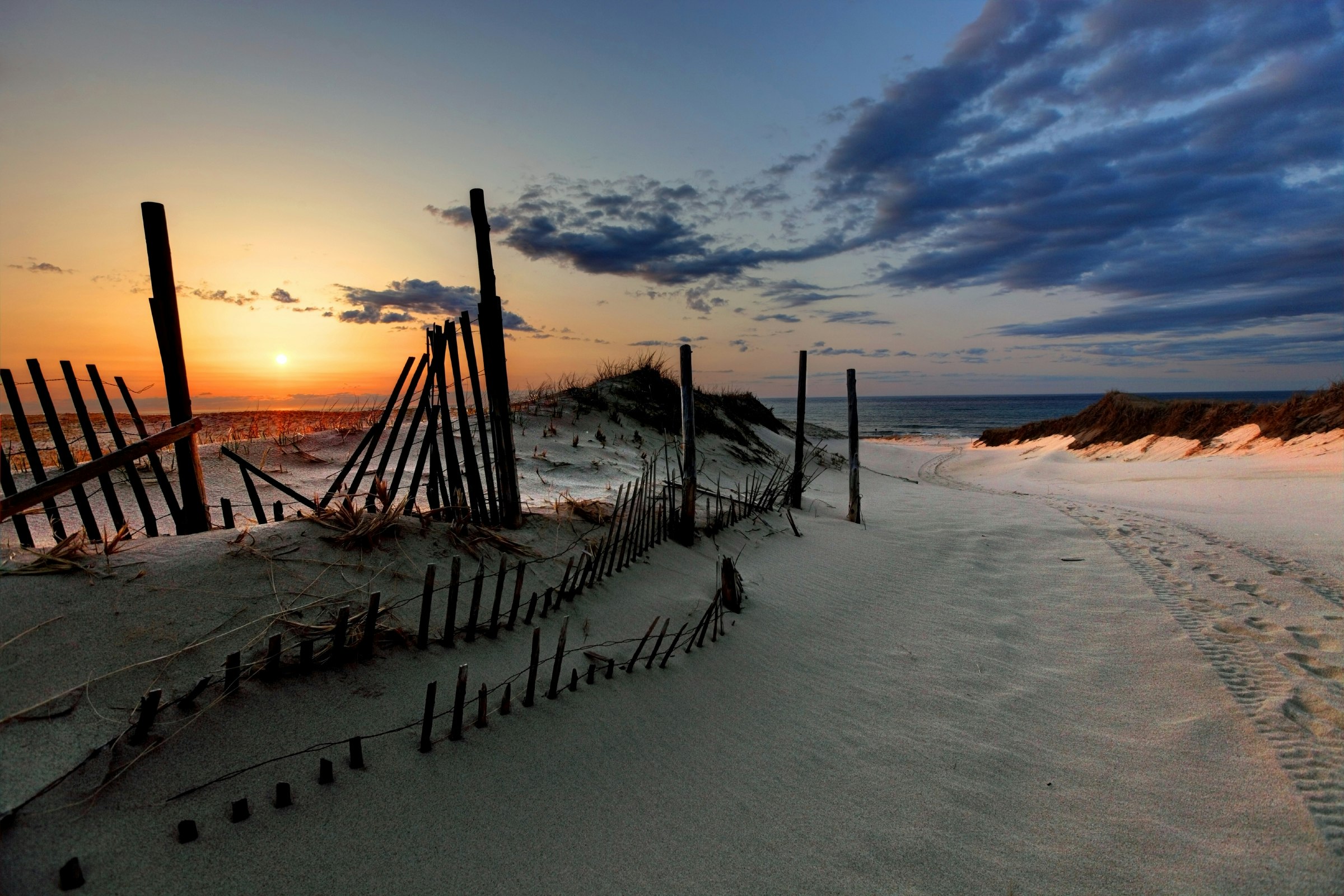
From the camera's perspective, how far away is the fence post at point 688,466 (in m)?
7.49

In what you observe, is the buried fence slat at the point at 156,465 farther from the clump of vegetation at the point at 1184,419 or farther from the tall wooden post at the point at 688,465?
the clump of vegetation at the point at 1184,419

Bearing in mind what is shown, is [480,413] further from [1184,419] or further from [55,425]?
[1184,419]

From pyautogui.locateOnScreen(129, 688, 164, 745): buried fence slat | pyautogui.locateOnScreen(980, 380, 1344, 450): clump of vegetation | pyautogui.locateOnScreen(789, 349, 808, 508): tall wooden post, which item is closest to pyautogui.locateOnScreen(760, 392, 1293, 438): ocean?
pyautogui.locateOnScreen(980, 380, 1344, 450): clump of vegetation

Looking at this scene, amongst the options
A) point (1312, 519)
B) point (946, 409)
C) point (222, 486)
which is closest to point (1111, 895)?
point (1312, 519)

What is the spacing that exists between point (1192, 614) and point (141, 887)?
8379 mm

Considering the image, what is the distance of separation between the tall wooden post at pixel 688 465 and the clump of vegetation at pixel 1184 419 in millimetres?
20194

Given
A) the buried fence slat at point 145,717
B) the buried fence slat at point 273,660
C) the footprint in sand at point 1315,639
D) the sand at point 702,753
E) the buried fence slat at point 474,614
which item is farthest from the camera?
the footprint in sand at point 1315,639

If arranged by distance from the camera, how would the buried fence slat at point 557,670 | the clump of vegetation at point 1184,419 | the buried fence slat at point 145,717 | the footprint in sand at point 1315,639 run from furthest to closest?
1. the clump of vegetation at point 1184,419
2. the footprint in sand at point 1315,639
3. the buried fence slat at point 557,670
4. the buried fence slat at point 145,717

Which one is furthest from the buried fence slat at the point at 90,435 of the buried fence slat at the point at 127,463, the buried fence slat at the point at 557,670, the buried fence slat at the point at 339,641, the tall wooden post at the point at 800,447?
the tall wooden post at the point at 800,447

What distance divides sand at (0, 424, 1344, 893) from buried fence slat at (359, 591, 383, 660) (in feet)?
0.29

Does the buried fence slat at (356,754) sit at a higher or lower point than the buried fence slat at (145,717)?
lower

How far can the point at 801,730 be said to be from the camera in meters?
4.12

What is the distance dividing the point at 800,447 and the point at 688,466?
413 centimetres

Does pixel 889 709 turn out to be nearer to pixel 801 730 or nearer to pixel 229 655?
pixel 801 730
